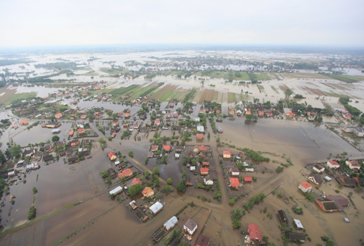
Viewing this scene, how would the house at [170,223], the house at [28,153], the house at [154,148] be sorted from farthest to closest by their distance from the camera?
the house at [154,148] < the house at [28,153] < the house at [170,223]

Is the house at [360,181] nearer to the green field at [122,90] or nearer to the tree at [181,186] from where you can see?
the tree at [181,186]

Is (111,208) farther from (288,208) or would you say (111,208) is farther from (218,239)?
(288,208)

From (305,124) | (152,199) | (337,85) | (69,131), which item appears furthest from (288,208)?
(337,85)

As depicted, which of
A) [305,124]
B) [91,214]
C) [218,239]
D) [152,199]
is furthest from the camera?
[305,124]

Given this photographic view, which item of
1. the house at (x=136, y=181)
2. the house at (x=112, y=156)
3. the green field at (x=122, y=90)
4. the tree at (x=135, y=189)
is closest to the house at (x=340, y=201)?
the tree at (x=135, y=189)

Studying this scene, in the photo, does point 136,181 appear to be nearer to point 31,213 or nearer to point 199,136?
point 31,213

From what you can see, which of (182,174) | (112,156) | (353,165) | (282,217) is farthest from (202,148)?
(353,165)
